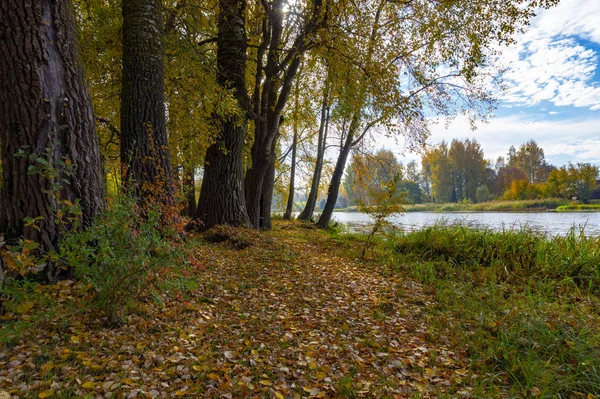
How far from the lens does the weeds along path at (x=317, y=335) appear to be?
2.44 meters

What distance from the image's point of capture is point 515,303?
154 inches

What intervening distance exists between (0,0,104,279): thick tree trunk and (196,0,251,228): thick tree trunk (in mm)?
3876

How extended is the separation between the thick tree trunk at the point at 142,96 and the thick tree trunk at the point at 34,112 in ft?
5.05

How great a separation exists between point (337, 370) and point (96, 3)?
7.50 m

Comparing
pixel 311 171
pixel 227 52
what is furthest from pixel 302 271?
pixel 311 171

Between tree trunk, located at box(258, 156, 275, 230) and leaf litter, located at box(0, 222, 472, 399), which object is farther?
tree trunk, located at box(258, 156, 275, 230)

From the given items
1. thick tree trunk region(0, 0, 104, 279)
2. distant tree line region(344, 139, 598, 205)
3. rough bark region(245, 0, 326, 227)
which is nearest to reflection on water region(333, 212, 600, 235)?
rough bark region(245, 0, 326, 227)

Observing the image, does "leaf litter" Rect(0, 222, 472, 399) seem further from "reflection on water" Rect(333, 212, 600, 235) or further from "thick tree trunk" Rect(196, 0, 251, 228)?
"reflection on water" Rect(333, 212, 600, 235)

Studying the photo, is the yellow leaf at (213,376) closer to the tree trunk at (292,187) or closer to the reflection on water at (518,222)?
the reflection on water at (518,222)

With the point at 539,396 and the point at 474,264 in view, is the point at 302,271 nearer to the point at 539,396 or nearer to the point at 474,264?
the point at 474,264

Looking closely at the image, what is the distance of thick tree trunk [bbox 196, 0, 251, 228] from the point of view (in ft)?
23.3

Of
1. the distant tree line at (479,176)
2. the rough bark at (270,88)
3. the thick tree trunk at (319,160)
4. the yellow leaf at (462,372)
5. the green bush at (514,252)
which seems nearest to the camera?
the yellow leaf at (462,372)

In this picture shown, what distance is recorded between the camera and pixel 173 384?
228 cm

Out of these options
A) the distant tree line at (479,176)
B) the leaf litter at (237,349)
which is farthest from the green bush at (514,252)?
the distant tree line at (479,176)
